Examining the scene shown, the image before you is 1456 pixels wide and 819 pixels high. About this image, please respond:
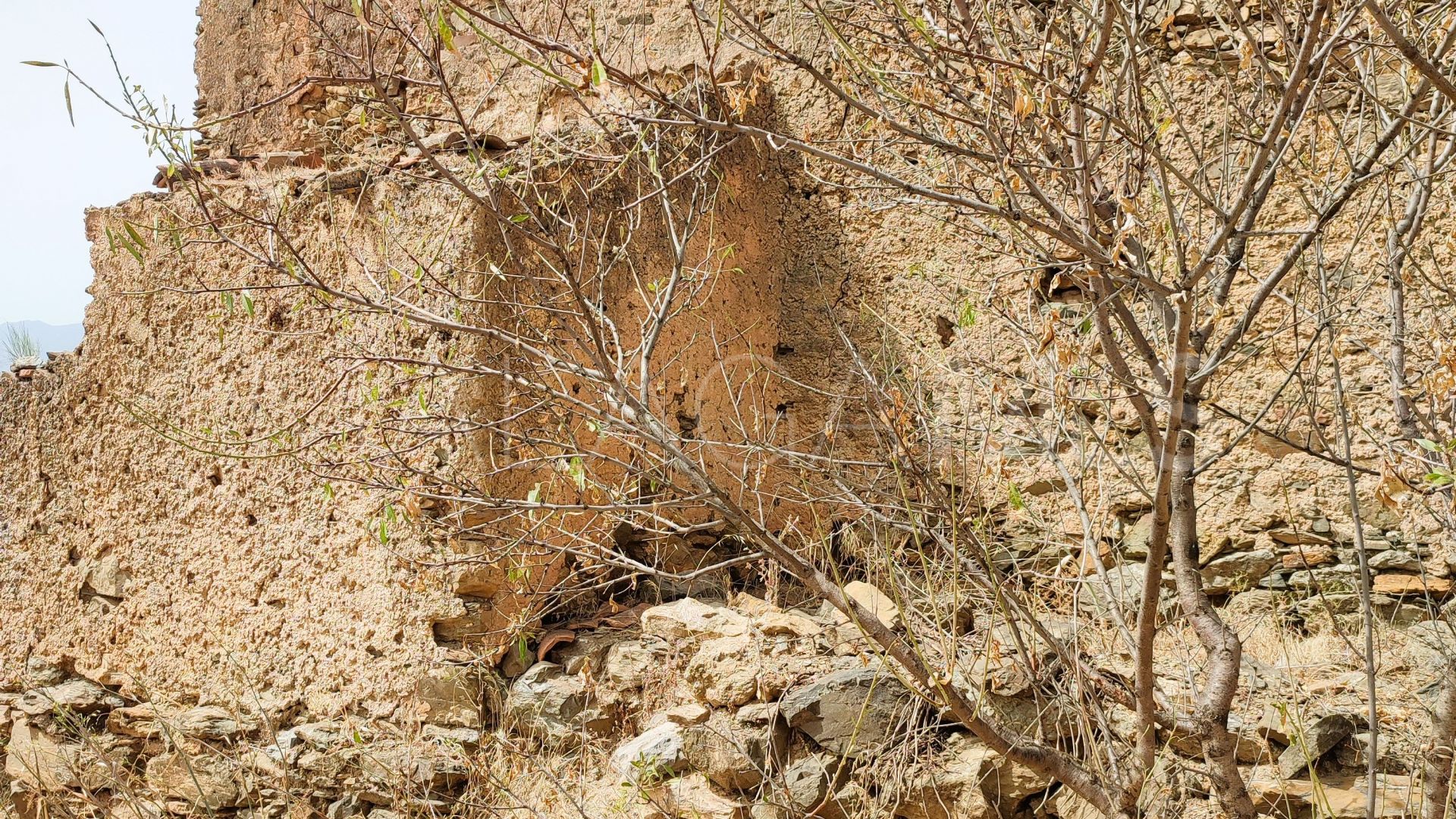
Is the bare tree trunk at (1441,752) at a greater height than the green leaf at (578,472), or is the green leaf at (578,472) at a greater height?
the green leaf at (578,472)

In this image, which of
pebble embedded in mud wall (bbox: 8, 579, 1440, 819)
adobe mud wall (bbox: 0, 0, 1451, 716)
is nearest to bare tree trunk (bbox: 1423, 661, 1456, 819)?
pebble embedded in mud wall (bbox: 8, 579, 1440, 819)

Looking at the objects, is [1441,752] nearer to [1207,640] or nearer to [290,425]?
[1207,640]

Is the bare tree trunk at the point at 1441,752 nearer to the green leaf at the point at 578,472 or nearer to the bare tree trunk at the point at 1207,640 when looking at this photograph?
the bare tree trunk at the point at 1207,640

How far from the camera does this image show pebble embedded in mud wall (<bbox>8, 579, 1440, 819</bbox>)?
110 inches

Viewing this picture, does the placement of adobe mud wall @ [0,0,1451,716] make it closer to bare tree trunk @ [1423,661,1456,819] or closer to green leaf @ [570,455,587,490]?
bare tree trunk @ [1423,661,1456,819]

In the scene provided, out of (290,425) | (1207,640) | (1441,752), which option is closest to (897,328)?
(1207,640)

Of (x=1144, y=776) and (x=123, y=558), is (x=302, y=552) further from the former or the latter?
(x=1144, y=776)

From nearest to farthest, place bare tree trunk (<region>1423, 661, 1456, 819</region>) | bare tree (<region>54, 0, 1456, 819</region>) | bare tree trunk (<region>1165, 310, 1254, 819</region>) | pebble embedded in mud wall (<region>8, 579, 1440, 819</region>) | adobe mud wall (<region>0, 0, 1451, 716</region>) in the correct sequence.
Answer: bare tree (<region>54, 0, 1456, 819</region>) → bare tree trunk (<region>1423, 661, 1456, 819</region>) → bare tree trunk (<region>1165, 310, 1254, 819</region>) → pebble embedded in mud wall (<region>8, 579, 1440, 819</region>) → adobe mud wall (<region>0, 0, 1451, 716</region>)

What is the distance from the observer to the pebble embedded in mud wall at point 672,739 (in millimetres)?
2797

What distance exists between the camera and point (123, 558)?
4145 millimetres

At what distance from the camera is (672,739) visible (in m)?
3.19

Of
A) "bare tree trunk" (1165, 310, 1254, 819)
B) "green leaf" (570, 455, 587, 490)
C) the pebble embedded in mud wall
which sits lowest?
the pebble embedded in mud wall

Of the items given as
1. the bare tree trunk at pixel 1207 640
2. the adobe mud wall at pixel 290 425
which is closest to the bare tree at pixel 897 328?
the bare tree trunk at pixel 1207 640

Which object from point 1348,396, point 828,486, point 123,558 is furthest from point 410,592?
point 1348,396
